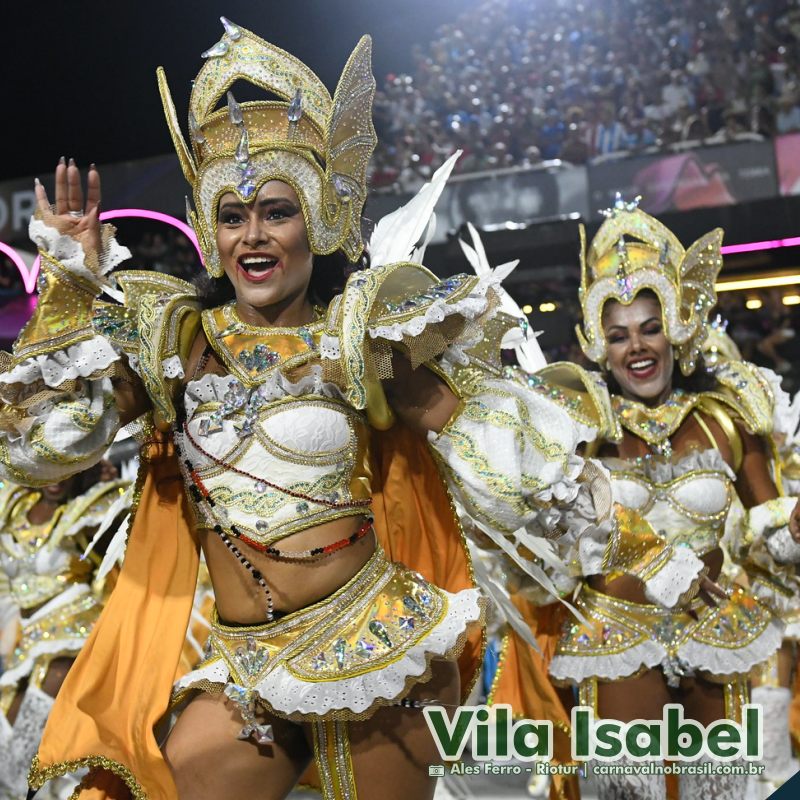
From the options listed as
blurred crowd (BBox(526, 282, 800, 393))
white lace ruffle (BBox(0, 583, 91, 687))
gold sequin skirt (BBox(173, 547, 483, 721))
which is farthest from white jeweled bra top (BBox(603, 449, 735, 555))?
blurred crowd (BBox(526, 282, 800, 393))

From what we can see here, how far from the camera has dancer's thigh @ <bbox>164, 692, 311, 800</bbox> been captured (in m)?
2.41

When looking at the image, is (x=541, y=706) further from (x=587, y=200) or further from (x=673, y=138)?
(x=673, y=138)

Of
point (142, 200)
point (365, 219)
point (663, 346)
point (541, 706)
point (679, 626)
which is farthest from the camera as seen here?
point (142, 200)

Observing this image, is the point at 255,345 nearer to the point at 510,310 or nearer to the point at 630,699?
the point at 510,310

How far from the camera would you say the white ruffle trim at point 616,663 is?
153 inches

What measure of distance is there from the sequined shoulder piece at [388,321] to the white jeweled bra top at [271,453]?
108 millimetres

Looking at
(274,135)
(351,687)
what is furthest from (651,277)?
(351,687)

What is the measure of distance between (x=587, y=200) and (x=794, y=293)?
1531mm

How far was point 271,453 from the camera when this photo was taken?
2.53 m

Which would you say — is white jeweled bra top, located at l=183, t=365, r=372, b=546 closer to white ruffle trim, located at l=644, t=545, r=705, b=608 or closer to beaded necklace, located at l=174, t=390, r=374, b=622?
beaded necklace, located at l=174, t=390, r=374, b=622

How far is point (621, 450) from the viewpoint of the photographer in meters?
4.21

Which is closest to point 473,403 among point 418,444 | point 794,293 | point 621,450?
point 418,444

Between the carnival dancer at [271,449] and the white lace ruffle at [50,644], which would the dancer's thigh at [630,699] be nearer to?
the carnival dancer at [271,449]

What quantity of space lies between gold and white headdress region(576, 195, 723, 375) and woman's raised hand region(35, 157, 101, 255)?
7.48 feet
